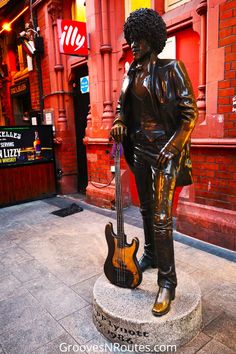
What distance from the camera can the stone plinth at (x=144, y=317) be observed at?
2041 millimetres

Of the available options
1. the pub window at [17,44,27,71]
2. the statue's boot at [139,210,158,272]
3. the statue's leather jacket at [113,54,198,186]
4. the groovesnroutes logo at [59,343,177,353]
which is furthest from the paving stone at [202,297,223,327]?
the pub window at [17,44,27,71]

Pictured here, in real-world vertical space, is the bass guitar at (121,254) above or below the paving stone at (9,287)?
above

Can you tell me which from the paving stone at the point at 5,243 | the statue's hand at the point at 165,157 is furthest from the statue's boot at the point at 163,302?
the paving stone at the point at 5,243

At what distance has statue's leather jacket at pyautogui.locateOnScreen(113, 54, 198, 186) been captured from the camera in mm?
2064

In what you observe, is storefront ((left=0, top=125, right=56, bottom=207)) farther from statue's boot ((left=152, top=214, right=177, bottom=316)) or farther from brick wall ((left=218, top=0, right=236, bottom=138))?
statue's boot ((left=152, top=214, right=177, bottom=316))

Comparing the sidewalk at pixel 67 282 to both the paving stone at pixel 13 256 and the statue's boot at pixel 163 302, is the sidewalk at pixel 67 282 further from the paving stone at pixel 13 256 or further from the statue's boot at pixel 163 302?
the statue's boot at pixel 163 302

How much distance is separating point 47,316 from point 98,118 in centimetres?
394

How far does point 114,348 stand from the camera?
2129mm

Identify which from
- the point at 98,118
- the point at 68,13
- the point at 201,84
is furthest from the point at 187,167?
the point at 68,13

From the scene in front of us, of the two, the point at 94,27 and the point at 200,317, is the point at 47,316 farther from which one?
the point at 94,27

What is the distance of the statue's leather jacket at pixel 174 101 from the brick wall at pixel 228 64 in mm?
1562

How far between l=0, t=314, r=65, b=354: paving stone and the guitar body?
588 mm

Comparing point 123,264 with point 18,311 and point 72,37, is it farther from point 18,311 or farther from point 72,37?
point 72,37

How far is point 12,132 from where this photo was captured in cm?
619
